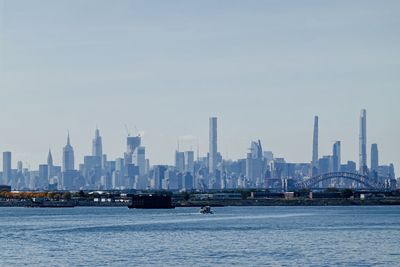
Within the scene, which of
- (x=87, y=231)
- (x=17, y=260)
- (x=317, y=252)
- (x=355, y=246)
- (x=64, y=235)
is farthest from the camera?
(x=87, y=231)

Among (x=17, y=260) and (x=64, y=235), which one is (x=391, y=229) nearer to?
(x=64, y=235)

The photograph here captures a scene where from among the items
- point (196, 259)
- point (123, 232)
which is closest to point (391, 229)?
point (123, 232)

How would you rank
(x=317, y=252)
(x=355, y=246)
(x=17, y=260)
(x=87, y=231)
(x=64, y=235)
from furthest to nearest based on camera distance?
(x=87, y=231) < (x=64, y=235) < (x=355, y=246) < (x=317, y=252) < (x=17, y=260)

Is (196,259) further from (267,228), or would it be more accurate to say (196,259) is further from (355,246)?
(267,228)

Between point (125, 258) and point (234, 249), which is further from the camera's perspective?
point (234, 249)

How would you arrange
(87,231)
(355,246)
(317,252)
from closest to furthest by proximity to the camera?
(317,252)
(355,246)
(87,231)

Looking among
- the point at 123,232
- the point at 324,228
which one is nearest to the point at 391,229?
the point at 324,228

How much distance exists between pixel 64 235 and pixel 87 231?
9.09m

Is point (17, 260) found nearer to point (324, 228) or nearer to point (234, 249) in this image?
point (234, 249)

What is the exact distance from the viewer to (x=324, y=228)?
13688 cm

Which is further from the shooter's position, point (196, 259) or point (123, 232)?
point (123, 232)

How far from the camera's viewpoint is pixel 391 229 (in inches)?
5241

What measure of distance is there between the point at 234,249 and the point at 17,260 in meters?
20.2

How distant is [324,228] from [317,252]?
45962 millimetres
